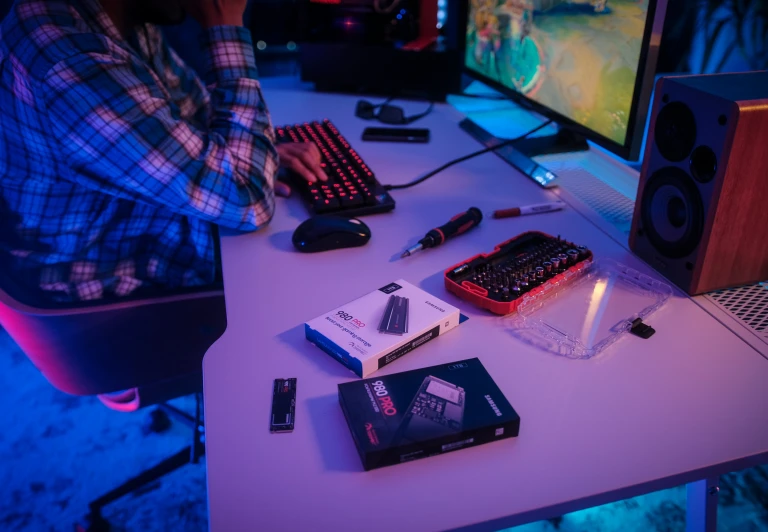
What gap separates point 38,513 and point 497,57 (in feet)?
5.00

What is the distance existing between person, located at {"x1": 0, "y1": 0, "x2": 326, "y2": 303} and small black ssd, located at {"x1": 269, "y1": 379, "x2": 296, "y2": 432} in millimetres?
377

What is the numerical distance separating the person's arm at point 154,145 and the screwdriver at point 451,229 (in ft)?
0.88

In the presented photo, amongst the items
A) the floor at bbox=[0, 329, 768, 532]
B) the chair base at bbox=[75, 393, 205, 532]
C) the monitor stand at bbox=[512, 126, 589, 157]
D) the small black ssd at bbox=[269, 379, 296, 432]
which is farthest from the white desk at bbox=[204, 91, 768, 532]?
the floor at bbox=[0, 329, 768, 532]

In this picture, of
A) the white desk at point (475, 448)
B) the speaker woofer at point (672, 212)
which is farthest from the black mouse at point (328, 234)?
the speaker woofer at point (672, 212)

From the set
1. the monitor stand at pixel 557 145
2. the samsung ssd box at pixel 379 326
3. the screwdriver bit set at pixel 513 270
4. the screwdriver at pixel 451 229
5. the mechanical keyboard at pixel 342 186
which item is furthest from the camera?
the monitor stand at pixel 557 145

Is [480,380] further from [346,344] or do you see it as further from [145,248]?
[145,248]

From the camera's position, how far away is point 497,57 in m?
1.39


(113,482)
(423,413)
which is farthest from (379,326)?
(113,482)

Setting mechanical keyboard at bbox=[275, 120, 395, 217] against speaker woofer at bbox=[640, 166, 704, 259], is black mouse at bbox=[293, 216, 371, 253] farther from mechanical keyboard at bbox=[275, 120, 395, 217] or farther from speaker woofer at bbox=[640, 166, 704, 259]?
speaker woofer at bbox=[640, 166, 704, 259]

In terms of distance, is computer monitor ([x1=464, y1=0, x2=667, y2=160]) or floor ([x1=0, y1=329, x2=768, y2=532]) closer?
computer monitor ([x1=464, y1=0, x2=667, y2=160])

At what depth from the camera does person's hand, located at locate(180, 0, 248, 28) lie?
109 centimetres

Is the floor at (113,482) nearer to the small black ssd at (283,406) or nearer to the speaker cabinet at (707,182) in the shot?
the speaker cabinet at (707,182)

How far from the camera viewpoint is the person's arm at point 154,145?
0.82 m

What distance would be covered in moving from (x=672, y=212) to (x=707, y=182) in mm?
91
